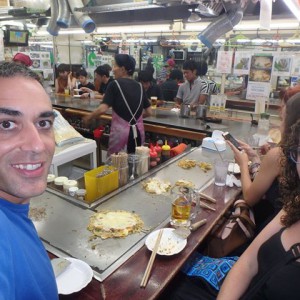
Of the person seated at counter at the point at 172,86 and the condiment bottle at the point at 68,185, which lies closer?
the condiment bottle at the point at 68,185

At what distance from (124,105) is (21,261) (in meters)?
2.74

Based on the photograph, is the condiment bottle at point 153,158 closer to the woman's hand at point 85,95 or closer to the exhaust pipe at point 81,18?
the exhaust pipe at point 81,18

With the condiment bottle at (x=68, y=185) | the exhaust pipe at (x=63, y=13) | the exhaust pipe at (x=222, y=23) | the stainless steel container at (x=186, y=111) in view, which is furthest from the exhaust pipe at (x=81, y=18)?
the condiment bottle at (x=68, y=185)

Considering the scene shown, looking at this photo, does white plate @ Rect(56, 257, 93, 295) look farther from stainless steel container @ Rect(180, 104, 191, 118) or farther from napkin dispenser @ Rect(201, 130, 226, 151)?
stainless steel container @ Rect(180, 104, 191, 118)

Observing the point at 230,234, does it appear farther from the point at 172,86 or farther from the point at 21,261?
the point at 172,86

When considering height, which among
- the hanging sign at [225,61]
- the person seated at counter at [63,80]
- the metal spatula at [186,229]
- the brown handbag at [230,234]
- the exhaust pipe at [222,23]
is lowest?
the brown handbag at [230,234]

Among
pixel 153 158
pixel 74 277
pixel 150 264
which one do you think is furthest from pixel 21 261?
pixel 153 158

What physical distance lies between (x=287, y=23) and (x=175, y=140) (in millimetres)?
2460

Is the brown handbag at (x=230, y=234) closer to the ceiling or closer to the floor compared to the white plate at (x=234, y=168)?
closer to the floor

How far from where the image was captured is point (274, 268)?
1207 millimetres

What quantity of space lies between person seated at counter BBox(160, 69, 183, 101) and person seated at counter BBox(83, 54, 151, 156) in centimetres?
300

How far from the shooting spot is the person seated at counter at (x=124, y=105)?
10.9ft

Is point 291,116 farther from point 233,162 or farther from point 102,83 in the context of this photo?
point 102,83

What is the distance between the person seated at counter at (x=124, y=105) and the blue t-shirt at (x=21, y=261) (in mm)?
2544
